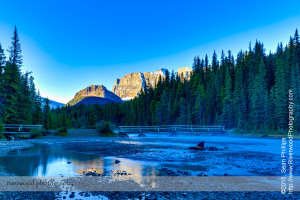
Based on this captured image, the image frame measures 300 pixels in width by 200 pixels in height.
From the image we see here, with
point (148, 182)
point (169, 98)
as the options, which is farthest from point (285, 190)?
point (169, 98)

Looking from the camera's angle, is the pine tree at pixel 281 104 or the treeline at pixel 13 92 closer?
the treeline at pixel 13 92

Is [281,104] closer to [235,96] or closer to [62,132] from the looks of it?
[235,96]

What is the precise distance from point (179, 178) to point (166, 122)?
63459 mm

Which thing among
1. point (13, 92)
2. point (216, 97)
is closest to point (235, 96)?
point (216, 97)

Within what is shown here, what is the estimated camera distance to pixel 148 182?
19.0 feet

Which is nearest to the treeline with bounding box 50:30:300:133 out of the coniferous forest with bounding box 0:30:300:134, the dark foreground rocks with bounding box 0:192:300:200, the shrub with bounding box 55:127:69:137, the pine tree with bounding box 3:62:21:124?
the coniferous forest with bounding box 0:30:300:134

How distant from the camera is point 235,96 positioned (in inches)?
1956

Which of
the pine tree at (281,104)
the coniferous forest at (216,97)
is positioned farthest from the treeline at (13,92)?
the pine tree at (281,104)

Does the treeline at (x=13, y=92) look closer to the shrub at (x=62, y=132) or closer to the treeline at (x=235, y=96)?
the shrub at (x=62, y=132)

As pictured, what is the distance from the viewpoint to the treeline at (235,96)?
38.2 meters

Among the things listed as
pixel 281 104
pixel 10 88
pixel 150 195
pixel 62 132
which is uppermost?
pixel 10 88

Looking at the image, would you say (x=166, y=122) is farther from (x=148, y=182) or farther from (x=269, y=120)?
(x=148, y=182)

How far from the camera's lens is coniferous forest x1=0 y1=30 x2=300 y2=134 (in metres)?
31.7

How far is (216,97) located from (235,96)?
8226mm
